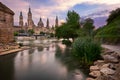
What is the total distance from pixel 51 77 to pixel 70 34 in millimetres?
42005

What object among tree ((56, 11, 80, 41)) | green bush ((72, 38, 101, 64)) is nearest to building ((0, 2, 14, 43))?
green bush ((72, 38, 101, 64))

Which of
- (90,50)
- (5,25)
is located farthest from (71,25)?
(90,50)

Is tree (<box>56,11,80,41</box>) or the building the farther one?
tree (<box>56,11,80,41</box>)

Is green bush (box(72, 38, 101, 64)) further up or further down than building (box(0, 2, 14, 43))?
further down

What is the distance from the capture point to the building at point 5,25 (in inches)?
1346

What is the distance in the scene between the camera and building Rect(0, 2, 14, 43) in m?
34.2

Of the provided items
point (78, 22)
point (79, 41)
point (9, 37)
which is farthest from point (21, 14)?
point (79, 41)

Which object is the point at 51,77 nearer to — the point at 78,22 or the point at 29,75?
the point at 29,75

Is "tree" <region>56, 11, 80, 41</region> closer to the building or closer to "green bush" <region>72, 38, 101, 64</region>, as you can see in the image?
the building

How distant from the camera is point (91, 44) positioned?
766 inches

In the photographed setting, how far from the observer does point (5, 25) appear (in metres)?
35.1

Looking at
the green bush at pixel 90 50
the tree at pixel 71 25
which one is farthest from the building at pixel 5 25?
the tree at pixel 71 25

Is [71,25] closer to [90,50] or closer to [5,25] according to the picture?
[5,25]

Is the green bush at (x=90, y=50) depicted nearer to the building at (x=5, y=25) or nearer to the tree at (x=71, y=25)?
the building at (x=5, y=25)
